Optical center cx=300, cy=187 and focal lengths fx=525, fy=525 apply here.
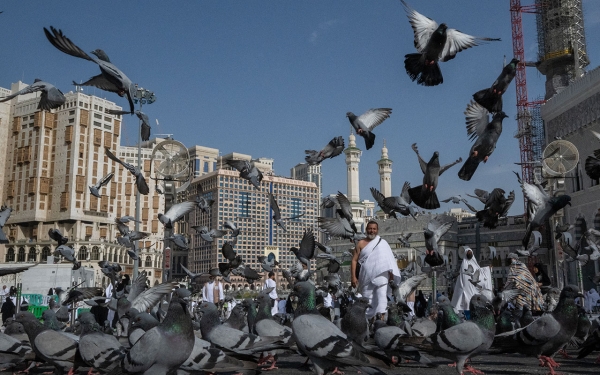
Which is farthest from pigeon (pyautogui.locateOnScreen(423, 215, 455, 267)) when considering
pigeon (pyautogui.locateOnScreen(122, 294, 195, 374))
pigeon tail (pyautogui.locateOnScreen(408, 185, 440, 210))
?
pigeon (pyautogui.locateOnScreen(122, 294, 195, 374))

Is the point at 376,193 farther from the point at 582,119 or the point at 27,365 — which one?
the point at 582,119

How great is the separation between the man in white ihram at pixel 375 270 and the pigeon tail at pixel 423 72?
270cm

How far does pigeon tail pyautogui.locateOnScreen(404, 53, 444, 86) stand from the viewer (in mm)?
9023

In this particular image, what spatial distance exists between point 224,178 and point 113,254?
32843 millimetres

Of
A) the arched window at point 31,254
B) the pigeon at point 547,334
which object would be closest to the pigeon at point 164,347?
the pigeon at point 547,334

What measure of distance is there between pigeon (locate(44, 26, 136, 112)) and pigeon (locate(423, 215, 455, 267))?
7561mm

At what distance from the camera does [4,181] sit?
94.4 metres

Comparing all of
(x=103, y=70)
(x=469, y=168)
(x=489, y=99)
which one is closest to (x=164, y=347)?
(x=103, y=70)

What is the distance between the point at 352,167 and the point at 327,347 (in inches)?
4903

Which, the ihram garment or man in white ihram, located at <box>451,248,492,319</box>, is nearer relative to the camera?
the ihram garment

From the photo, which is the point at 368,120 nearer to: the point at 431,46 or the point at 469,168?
the point at 469,168

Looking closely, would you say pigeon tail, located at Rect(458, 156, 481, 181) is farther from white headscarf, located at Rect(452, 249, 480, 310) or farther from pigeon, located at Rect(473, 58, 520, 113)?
white headscarf, located at Rect(452, 249, 480, 310)

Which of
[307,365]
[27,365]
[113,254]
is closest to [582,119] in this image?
[307,365]

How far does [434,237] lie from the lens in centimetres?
1314
